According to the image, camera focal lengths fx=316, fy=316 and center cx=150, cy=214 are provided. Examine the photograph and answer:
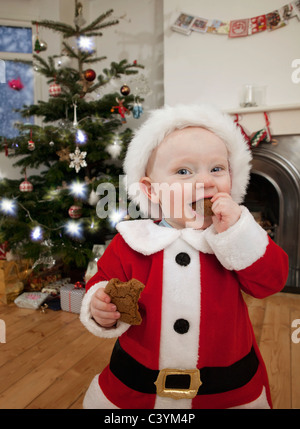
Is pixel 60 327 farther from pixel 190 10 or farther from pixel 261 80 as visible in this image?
pixel 190 10

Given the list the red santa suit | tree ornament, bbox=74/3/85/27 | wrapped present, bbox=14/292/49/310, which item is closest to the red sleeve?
the red santa suit

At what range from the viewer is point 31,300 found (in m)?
1.93

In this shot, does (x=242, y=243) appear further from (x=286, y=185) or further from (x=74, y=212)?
(x=286, y=185)

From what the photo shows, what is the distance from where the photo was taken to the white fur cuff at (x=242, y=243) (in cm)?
63

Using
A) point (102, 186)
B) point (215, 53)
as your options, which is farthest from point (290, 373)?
point (215, 53)

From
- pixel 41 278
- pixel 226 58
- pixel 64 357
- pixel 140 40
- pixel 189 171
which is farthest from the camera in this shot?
pixel 140 40

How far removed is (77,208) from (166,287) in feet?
4.47

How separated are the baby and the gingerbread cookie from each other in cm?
2

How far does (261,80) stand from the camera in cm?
227

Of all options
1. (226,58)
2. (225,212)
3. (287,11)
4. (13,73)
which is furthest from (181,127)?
(13,73)

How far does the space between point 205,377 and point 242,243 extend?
0.31m

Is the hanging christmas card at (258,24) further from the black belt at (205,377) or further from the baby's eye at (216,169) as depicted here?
the black belt at (205,377)

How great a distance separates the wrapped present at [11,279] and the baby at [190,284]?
1.42 m

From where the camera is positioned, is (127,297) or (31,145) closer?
(127,297)
